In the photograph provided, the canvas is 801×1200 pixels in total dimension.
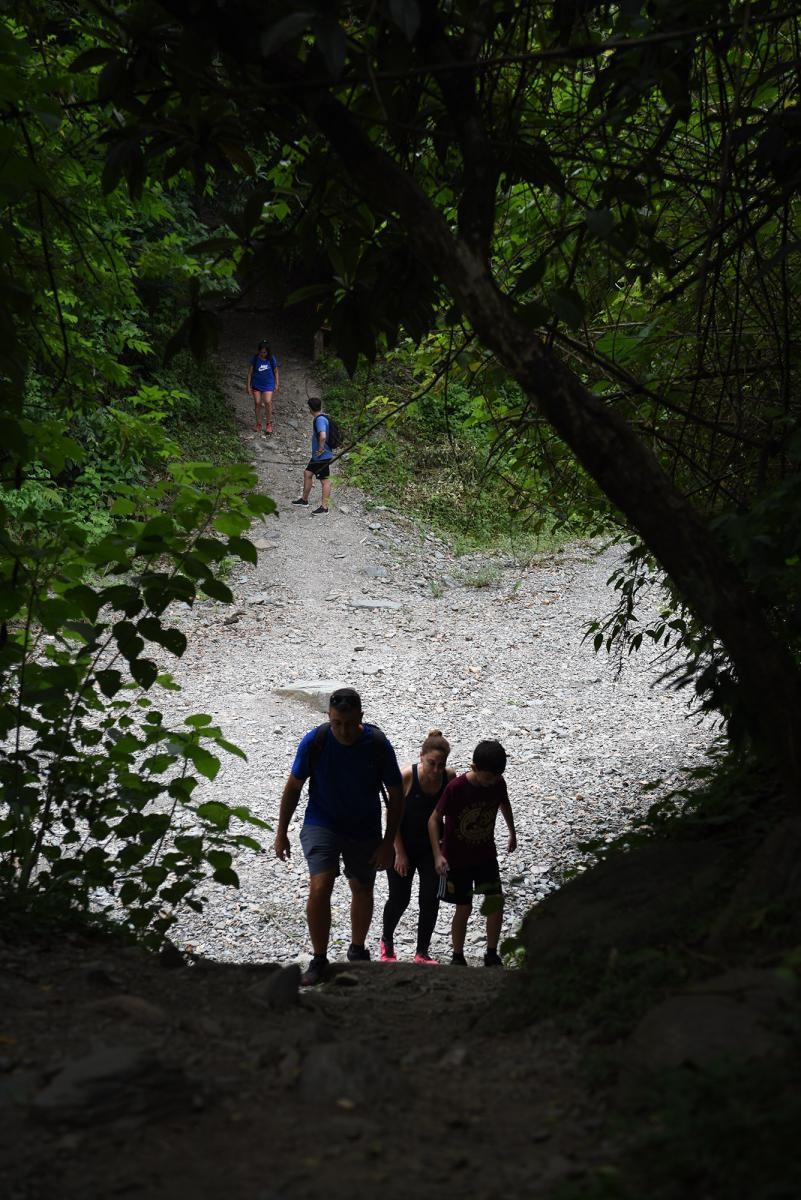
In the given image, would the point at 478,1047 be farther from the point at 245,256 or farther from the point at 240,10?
the point at 240,10

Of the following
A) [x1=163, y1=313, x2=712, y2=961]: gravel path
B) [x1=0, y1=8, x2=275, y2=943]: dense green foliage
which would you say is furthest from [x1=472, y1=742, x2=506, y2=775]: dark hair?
[x1=0, y1=8, x2=275, y2=943]: dense green foliage

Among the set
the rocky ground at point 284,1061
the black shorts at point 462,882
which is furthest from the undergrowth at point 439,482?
the black shorts at point 462,882

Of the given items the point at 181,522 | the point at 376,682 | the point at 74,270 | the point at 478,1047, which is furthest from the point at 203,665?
the point at 478,1047

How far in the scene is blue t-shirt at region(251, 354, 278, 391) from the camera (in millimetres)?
20375

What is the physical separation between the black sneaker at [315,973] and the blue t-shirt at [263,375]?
Answer: 1638 cm

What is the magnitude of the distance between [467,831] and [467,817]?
106 mm

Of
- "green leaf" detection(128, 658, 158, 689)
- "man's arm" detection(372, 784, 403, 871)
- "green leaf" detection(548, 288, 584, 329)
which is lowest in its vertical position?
"green leaf" detection(128, 658, 158, 689)

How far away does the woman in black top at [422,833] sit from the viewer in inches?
274

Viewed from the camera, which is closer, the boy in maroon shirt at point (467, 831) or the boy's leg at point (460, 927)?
the boy in maroon shirt at point (467, 831)

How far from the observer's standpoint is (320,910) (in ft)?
19.2

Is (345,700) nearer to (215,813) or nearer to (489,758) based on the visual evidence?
(489,758)

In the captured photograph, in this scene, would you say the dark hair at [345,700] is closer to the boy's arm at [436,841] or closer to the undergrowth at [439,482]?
the boy's arm at [436,841]

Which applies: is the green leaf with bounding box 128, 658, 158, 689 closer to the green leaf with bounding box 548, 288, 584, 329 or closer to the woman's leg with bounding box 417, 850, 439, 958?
the green leaf with bounding box 548, 288, 584, 329

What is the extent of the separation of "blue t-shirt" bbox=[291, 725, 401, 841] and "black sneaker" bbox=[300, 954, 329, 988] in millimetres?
848
